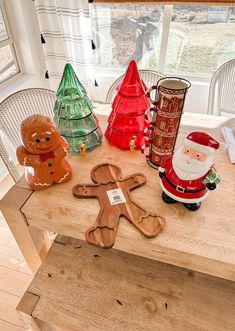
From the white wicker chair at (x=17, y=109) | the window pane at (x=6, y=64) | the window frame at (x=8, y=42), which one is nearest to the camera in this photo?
the white wicker chair at (x=17, y=109)

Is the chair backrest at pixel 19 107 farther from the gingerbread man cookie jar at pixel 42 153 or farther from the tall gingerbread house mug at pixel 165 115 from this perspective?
the tall gingerbread house mug at pixel 165 115

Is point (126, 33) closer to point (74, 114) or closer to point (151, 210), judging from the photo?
point (74, 114)

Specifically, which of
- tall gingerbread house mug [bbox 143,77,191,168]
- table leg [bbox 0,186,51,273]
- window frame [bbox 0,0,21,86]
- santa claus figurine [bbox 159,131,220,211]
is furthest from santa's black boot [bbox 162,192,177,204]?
window frame [bbox 0,0,21,86]

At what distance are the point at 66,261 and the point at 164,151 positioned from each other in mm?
494

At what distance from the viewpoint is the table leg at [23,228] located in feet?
2.39

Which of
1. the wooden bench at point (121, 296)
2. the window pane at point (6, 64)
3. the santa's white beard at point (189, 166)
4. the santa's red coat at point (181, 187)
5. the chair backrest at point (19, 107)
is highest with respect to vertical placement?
the santa's white beard at point (189, 166)

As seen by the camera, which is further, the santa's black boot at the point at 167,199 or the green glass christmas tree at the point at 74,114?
the green glass christmas tree at the point at 74,114

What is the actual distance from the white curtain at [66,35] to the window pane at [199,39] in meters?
0.66

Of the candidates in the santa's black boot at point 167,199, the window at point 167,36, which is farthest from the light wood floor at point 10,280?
the window at point 167,36

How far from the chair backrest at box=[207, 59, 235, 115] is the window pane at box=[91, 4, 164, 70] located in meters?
0.77

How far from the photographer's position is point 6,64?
1.88m

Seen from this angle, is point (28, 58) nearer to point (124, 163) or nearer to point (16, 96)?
point (16, 96)

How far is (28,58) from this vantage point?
1.92 metres

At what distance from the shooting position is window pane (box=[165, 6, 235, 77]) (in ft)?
5.79
